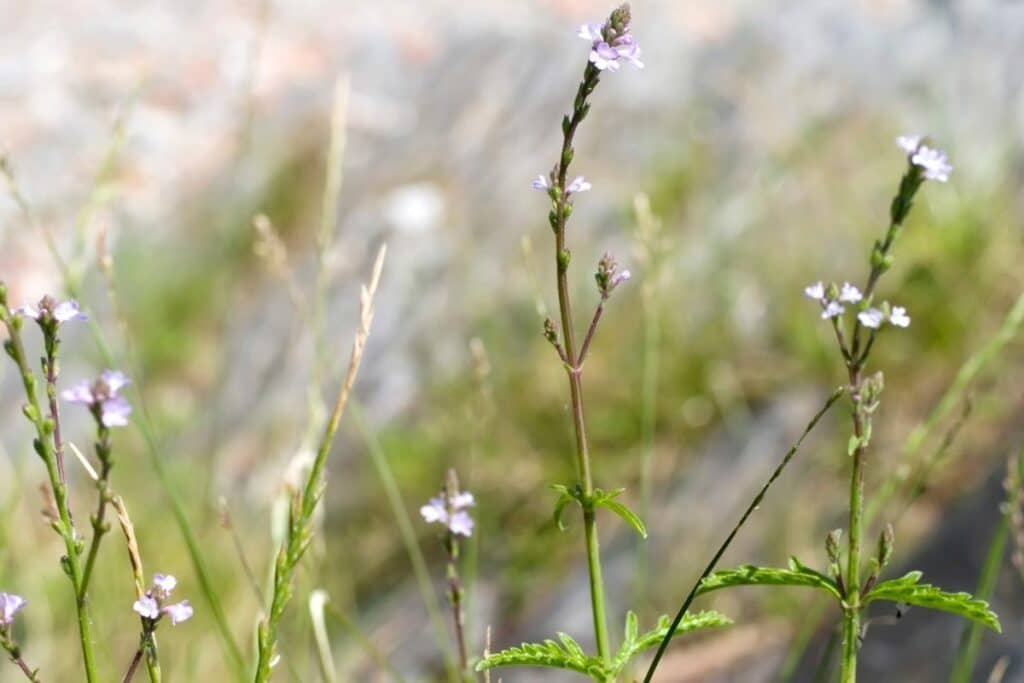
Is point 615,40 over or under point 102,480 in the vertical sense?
over

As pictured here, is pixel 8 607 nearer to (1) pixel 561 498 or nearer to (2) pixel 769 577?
(1) pixel 561 498

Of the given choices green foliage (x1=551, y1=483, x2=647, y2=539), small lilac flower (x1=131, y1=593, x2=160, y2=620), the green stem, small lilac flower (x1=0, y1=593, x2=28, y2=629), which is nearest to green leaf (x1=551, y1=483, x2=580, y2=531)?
green foliage (x1=551, y1=483, x2=647, y2=539)

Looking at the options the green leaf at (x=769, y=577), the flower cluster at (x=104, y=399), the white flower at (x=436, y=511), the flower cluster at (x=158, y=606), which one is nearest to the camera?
the flower cluster at (x=104, y=399)

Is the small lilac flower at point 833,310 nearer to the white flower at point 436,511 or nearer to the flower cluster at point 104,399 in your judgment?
the white flower at point 436,511

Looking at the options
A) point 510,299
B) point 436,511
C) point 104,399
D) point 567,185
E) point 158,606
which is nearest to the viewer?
point 104,399

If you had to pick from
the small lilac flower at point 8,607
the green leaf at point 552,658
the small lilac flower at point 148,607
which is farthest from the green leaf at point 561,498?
the small lilac flower at point 8,607

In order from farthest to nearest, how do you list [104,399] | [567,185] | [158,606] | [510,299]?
[510,299] < [567,185] < [158,606] < [104,399]

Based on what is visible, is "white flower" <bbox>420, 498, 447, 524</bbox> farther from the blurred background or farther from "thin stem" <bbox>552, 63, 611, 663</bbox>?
the blurred background

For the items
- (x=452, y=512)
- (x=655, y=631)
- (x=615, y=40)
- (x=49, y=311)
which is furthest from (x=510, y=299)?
(x=49, y=311)
